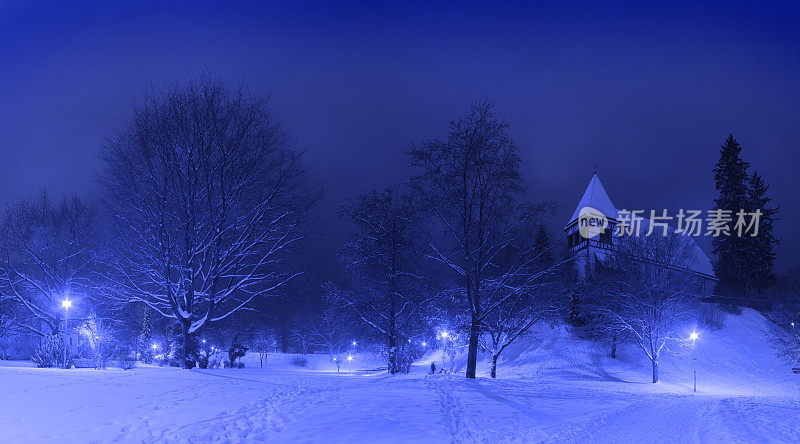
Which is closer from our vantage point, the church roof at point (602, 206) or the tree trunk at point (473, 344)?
the tree trunk at point (473, 344)

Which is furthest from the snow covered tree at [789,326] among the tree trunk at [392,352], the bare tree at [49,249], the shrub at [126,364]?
the bare tree at [49,249]

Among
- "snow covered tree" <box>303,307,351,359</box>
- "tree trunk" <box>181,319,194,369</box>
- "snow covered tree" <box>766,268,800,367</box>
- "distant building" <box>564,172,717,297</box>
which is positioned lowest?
"snow covered tree" <box>303,307,351,359</box>

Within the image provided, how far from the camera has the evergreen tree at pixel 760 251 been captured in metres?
48.4

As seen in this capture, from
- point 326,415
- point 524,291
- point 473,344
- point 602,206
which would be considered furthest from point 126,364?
point 602,206

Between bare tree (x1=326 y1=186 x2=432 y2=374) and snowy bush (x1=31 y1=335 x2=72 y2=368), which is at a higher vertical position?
bare tree (x1=326 y1=186 x2=432 y2=374)

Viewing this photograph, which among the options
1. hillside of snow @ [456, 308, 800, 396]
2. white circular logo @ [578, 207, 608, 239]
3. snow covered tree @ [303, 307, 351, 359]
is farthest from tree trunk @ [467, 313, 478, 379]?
snow covered tree @ [303, 307, 351, 359]

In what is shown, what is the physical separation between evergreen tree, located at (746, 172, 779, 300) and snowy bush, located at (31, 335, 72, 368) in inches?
2244

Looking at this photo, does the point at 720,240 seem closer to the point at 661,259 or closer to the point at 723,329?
the point at 723,329

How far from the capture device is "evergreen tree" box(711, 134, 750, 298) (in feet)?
160

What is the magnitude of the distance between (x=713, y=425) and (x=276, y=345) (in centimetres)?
7704

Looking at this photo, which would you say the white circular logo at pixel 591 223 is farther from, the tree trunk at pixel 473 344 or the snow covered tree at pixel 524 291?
the tree trunk at pixel 473 344

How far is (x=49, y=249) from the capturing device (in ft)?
100

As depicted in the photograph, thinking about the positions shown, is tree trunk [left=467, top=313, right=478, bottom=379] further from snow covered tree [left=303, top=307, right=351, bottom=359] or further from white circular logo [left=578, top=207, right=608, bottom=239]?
snow covered tree [left=303, top=307, right=351, bottom=359]

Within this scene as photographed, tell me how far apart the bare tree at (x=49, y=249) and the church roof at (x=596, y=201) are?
161ft
